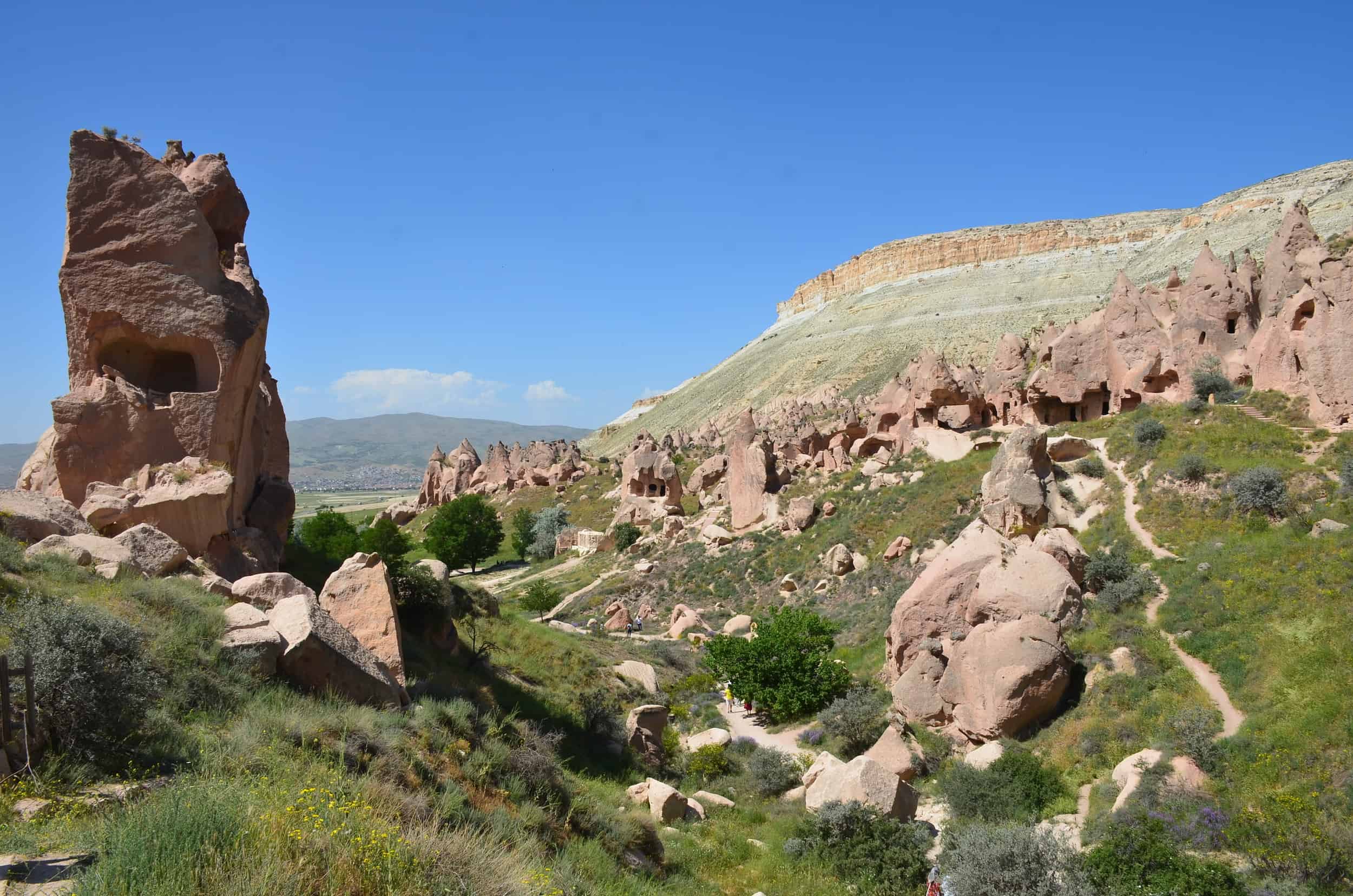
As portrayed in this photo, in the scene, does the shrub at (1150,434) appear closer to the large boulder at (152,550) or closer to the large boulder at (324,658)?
the large boulder at (324,658)

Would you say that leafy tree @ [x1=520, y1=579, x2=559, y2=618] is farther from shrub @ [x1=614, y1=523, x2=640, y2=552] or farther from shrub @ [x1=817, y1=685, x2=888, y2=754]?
shrub @ [x1=817, y1=685, x2=888, y2=754]

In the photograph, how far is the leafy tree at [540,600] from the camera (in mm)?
34156

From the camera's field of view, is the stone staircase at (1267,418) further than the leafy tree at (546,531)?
No

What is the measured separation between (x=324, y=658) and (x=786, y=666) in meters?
12.3

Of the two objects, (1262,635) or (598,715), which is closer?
(1262,635)

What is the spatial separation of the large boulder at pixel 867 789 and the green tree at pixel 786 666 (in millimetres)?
5346

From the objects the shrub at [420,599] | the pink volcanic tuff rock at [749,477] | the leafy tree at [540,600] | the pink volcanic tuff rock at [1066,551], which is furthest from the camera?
the pink volcanic tuff rock at [749,477]

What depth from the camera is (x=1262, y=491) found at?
58.8ft

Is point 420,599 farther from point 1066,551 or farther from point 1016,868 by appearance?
point 1066,551

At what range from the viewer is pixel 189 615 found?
862cm

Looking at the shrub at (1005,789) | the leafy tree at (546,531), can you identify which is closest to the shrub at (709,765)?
the shrub at (1005,789)

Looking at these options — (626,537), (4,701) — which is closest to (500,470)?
(626,537)

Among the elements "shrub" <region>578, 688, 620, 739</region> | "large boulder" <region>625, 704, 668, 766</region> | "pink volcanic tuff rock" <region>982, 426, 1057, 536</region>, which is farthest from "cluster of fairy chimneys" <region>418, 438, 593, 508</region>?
"large boulder" <region>625, 704, 668, 766</region>

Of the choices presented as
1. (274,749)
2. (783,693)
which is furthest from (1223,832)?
(274,749)
